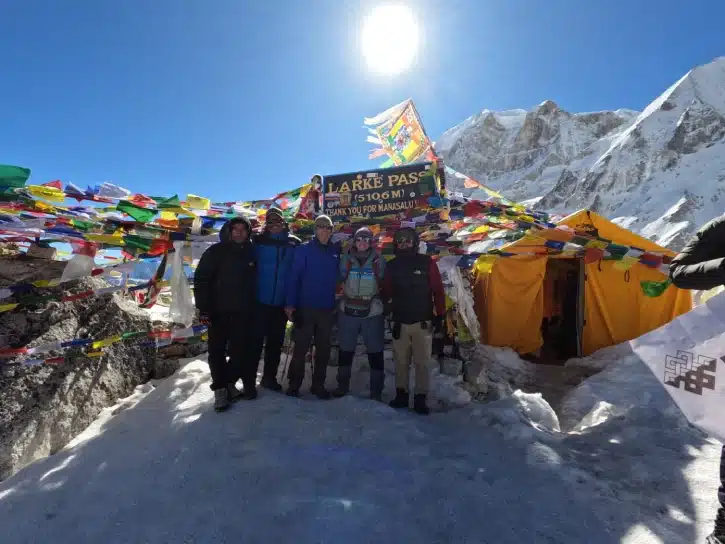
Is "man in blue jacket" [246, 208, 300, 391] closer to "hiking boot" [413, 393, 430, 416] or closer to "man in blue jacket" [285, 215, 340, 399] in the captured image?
"man in blue jacket" [285, 215, 340, 399]

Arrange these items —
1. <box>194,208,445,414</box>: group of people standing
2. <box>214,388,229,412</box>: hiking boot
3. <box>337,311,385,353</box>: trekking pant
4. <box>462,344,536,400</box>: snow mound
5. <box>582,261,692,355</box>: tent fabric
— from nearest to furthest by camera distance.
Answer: <box>214,388,229,412</box>: hiking boot, <box>194,208,445,414</box>: group of people standing, <box>337,311,385,353</box>: trekking pant, <box>462,344,536,400</box>: snow mound, <box>582,261,692,355</box>: tent fabric

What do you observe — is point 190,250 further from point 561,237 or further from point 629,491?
point 561,237

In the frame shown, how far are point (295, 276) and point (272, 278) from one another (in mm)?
241

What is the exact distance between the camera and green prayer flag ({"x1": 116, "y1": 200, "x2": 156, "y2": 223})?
4.52m

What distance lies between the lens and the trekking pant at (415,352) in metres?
4.29

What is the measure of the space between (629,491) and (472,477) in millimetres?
1111

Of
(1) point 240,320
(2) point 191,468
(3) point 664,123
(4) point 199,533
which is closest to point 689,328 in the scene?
(4) point 199,533

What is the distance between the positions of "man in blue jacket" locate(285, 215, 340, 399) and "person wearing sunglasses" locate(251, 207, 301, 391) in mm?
119

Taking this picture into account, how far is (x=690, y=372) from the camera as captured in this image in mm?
2211

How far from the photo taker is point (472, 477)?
2885 millimetres

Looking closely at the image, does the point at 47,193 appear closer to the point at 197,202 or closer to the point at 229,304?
the point at 197,202

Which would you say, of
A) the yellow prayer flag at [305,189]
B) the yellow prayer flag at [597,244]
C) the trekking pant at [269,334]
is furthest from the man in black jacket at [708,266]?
the yellow prayer flag at [305,189]

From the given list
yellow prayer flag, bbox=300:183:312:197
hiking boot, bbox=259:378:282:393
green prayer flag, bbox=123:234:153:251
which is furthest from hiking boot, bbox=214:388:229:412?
yellow prayer flag, bbox=300:183:312:197

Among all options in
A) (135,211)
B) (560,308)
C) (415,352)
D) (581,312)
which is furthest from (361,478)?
(560,308)
